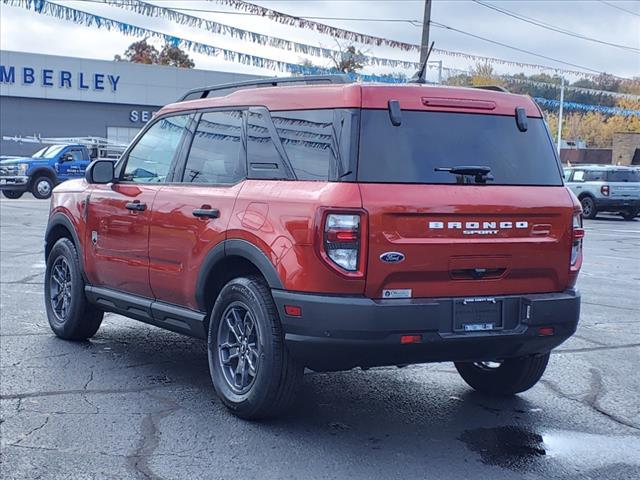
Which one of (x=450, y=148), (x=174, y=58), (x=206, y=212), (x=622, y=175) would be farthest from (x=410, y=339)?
(x=174, y=58)

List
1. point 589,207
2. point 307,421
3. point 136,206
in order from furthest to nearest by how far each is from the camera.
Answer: point 589,207 < point 136,206 < point 307,421

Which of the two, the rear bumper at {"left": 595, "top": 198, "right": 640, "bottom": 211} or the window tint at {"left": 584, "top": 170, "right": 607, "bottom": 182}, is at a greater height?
the window tint at {"left": 584, "top": 170, "right": 607, "bottom": 182}

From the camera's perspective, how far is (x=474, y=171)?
4953 mm

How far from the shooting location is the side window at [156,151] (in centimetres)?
628

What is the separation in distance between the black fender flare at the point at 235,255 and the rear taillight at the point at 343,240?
39 centimetres

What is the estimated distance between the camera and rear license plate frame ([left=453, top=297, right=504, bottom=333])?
475 centimetres

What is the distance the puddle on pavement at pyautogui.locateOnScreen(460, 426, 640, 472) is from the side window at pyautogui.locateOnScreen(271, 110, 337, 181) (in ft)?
5.83

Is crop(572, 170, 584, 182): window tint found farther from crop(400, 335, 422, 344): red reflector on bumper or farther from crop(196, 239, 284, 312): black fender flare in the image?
crop(400, 335, 422, 344): red reflector on bumper

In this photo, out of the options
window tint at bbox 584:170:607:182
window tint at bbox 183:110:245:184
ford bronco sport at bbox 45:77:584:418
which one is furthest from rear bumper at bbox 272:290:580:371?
window tint at bbox 584:170:607:182

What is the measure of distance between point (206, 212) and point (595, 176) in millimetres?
24613

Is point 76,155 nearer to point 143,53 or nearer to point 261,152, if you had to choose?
point 261,152

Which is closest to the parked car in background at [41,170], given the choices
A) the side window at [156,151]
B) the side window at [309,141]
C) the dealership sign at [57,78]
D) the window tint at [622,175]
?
the dealership sign at [57,78]

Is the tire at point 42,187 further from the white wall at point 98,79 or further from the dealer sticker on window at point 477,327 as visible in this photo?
the dealer sticker on window at point 477,327

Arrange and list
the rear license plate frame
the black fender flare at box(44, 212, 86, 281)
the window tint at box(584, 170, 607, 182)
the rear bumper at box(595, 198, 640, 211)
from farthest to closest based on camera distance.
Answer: the window tint at box(584, 170, 607, 182), the rear bumper at box(595, 198, 640, 211), the black fender flare at box(44, 212, 86, 281), the rear license plate frame
